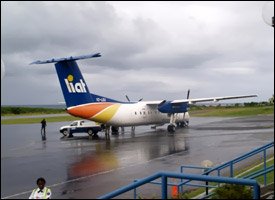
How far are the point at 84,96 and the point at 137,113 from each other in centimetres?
528

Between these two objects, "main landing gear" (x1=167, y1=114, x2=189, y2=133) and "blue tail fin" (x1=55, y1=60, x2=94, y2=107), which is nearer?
"blue tail fin" (x1=55, y1=60, x2=94, y2=107)

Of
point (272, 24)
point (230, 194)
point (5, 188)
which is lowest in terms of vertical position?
point (5, 188)

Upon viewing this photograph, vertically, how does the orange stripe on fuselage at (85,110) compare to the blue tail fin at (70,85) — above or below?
below

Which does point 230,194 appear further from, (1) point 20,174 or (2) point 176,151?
(2) point 176,151

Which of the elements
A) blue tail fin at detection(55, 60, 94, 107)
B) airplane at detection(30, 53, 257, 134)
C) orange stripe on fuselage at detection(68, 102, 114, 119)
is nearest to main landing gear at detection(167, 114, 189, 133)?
airplane at detection(30, 53, 257, 134)

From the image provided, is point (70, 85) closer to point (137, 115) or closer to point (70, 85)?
point (70, 85)

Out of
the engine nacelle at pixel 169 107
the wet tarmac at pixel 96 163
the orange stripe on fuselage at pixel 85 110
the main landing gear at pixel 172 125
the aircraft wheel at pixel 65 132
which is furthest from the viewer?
the engine nacelle at pixel 169 107

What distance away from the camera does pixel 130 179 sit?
491 inches

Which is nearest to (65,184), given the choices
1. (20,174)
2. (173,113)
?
(20,174)

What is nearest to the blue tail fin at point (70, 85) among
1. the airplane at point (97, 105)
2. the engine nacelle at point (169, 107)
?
the airplane at point (97, 105)

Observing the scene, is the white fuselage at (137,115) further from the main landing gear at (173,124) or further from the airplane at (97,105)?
the main landing gear at (173,124)

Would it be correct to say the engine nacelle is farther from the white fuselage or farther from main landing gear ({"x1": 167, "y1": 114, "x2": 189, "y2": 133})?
the white fuselage

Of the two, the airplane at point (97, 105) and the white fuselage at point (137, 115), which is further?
the white fuselage at point (137, 115)

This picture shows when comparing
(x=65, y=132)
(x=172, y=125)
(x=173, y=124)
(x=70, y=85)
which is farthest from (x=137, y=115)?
(x=70, y=85)
